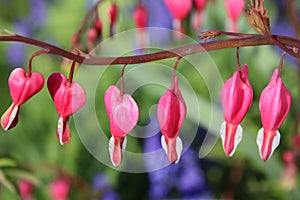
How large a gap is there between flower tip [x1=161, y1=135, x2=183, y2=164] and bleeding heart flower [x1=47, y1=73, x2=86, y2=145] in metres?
0.09

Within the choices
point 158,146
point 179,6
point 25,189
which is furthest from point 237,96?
point 158,146

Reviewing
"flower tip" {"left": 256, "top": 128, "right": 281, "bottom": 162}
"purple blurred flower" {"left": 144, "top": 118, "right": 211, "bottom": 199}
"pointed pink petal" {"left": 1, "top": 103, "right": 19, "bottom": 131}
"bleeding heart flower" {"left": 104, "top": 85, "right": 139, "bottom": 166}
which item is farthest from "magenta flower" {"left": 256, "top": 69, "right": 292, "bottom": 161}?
"purple blurred flower" {"left": 144, "top": 118, "right": 211, "bottom": 199}

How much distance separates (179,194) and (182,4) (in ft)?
2.23

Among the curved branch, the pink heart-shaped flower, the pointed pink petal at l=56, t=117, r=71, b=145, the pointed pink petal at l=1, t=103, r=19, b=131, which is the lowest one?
the pointed pink petal at l=56, t=117, r=71, b=145

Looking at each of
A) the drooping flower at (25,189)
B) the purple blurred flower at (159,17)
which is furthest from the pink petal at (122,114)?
the purple blurred flower at (159,17)

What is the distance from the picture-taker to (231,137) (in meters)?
0.68

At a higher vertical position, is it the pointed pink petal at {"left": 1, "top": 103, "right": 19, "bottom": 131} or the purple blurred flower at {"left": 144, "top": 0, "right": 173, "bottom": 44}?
the purple blurred flower at {"left": 144, "top": 0, "right": 173, "bottom": 44}

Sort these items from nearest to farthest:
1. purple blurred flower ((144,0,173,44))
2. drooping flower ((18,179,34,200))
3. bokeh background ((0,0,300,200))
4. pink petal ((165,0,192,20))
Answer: pink petal ((165,0,192,20)), drooping flower ((18,179,34,200)), bokeh background ((0,0,300,200)), purple blurred flower ((144,0,173,44))

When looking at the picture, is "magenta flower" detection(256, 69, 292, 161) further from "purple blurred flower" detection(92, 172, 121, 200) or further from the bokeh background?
"purple blurred flower" detection(92, 172, 121, 200)

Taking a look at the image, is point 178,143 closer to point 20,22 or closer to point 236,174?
point 236,174

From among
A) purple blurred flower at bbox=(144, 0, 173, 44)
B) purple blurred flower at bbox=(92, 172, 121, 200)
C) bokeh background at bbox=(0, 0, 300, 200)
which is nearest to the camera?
bokeh background at bbox=(0, 0, 300, 200)

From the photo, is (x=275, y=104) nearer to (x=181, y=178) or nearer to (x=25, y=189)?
(x=25, y=189)

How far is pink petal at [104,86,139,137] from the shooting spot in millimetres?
675

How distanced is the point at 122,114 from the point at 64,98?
6cm
